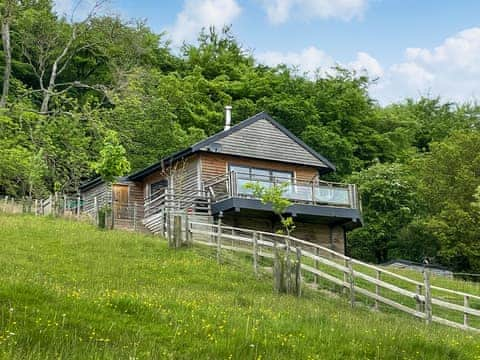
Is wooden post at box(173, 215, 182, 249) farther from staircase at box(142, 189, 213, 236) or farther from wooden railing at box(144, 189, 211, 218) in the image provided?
wooden railing at box(144, 189, 211, 218)

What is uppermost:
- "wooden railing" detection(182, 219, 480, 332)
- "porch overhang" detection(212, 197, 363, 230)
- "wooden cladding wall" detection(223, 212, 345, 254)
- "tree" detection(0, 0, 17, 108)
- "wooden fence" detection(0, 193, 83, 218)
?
"tree" detection(0, 0, 17, 108)

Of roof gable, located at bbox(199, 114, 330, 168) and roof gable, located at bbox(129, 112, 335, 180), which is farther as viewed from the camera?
roof gable, located at bbox(199, 114, 330, 168)

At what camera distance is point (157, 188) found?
106ft

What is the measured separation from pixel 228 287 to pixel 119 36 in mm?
31876

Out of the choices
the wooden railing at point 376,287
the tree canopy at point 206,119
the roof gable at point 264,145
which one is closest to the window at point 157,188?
the tree canopy at point 206,119

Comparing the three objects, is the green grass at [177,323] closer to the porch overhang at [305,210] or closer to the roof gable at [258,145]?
the porch overhang at [305,210]

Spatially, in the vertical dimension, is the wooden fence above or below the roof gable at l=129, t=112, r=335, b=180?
below

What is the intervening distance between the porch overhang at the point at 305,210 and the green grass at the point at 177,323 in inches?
404

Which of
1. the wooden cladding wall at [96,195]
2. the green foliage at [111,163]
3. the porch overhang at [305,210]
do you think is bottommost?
the porch overhang at [305,210]

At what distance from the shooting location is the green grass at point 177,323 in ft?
26.1

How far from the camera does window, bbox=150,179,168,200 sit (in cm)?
3074

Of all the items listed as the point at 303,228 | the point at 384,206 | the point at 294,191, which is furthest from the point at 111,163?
the point at 384,206

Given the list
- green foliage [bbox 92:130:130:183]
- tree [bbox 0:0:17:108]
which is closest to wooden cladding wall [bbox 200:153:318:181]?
green foliage [bbox 92:130:130:183]

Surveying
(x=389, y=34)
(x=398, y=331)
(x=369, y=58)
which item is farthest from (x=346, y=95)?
(x=398, y=331)
